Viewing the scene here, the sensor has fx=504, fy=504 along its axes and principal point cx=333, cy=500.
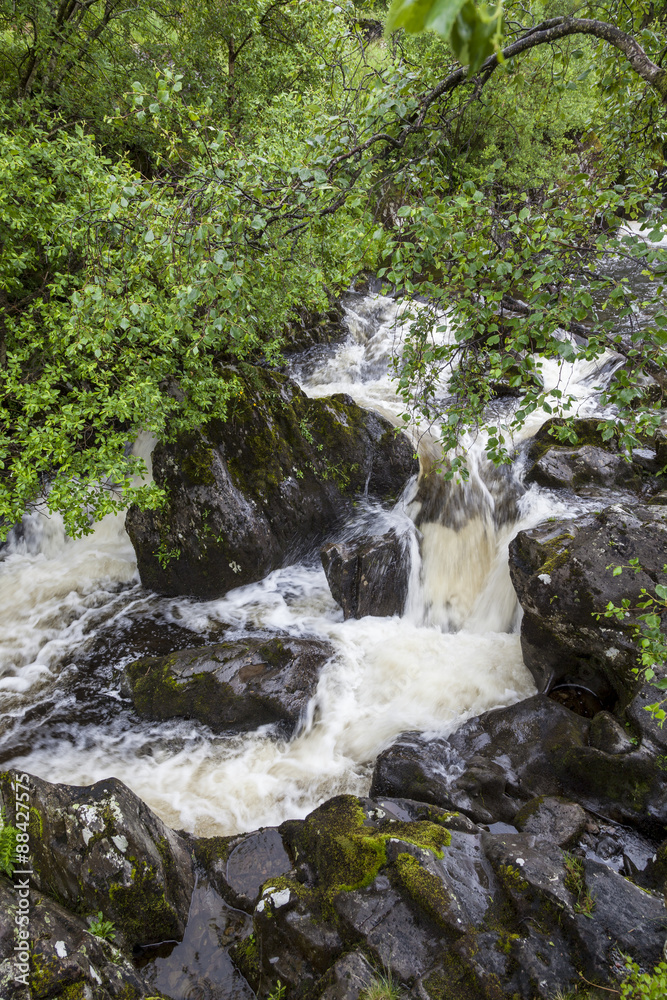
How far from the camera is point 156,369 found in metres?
7.15

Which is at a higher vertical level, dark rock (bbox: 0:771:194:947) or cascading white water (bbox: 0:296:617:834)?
dark rock (bbox: 0:771:194:947)

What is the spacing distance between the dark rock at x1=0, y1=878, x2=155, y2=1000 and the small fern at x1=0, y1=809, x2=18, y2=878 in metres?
0.13

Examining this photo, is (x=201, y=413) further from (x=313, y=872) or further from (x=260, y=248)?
(x=313, y=872)

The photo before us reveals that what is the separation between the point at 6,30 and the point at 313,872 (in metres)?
14.1

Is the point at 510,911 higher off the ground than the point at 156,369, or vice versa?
the point at 156,369

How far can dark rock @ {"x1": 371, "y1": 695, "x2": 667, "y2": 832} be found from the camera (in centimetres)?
513

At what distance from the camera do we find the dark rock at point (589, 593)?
608 centimetres

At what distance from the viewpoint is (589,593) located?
6273 millimetres

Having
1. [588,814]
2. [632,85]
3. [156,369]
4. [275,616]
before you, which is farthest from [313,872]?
[632,85]

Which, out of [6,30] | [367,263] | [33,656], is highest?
[6,30]

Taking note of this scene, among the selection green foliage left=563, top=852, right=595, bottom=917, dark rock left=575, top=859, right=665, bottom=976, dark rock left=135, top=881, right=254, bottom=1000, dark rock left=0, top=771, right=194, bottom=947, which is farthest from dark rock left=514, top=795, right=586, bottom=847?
dark rock left=0, top=771, right=194, bottom=947

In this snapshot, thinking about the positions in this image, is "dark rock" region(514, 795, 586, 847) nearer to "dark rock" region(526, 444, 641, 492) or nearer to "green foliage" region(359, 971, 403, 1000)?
"green foliage" region(359, 971, 403, 1000)

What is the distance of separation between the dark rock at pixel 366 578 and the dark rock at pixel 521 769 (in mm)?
2599

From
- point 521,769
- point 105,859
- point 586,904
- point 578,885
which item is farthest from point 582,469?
point 105,859
